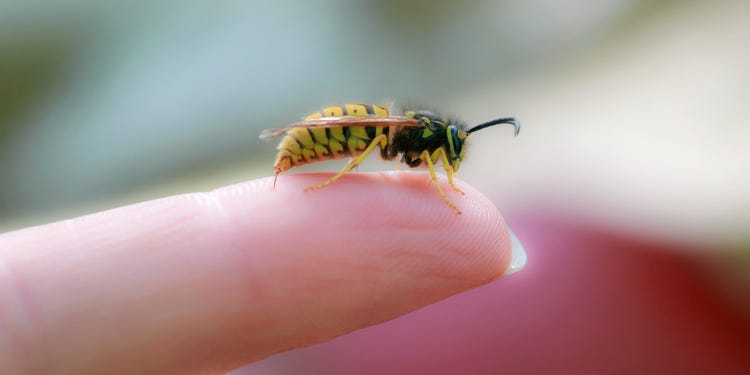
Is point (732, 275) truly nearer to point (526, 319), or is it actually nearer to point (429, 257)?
point (526, 319)

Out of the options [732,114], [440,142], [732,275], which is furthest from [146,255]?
[732,114]

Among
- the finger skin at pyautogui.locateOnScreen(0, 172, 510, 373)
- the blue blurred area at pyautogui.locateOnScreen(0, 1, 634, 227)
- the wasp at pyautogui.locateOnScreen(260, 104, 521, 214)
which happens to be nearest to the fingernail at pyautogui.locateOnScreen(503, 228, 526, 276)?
the finger skin at pyautogui.locateOnScreen(0, 172, 510, 373)

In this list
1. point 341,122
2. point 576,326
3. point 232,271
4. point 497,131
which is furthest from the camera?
point 497,131

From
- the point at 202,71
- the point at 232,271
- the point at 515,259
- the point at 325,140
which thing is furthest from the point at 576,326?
the point at 202,71

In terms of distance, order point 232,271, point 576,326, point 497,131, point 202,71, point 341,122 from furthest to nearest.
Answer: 1. point 202,71
2. point 497,131
3. point 576,326
4. point 341,122
5. point 232,271

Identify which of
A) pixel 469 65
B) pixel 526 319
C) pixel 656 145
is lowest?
pixel 526 319

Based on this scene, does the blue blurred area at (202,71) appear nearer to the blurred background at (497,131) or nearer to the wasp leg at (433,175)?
the blurred background at (497,131)

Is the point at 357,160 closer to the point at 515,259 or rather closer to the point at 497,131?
the point at 515,259
